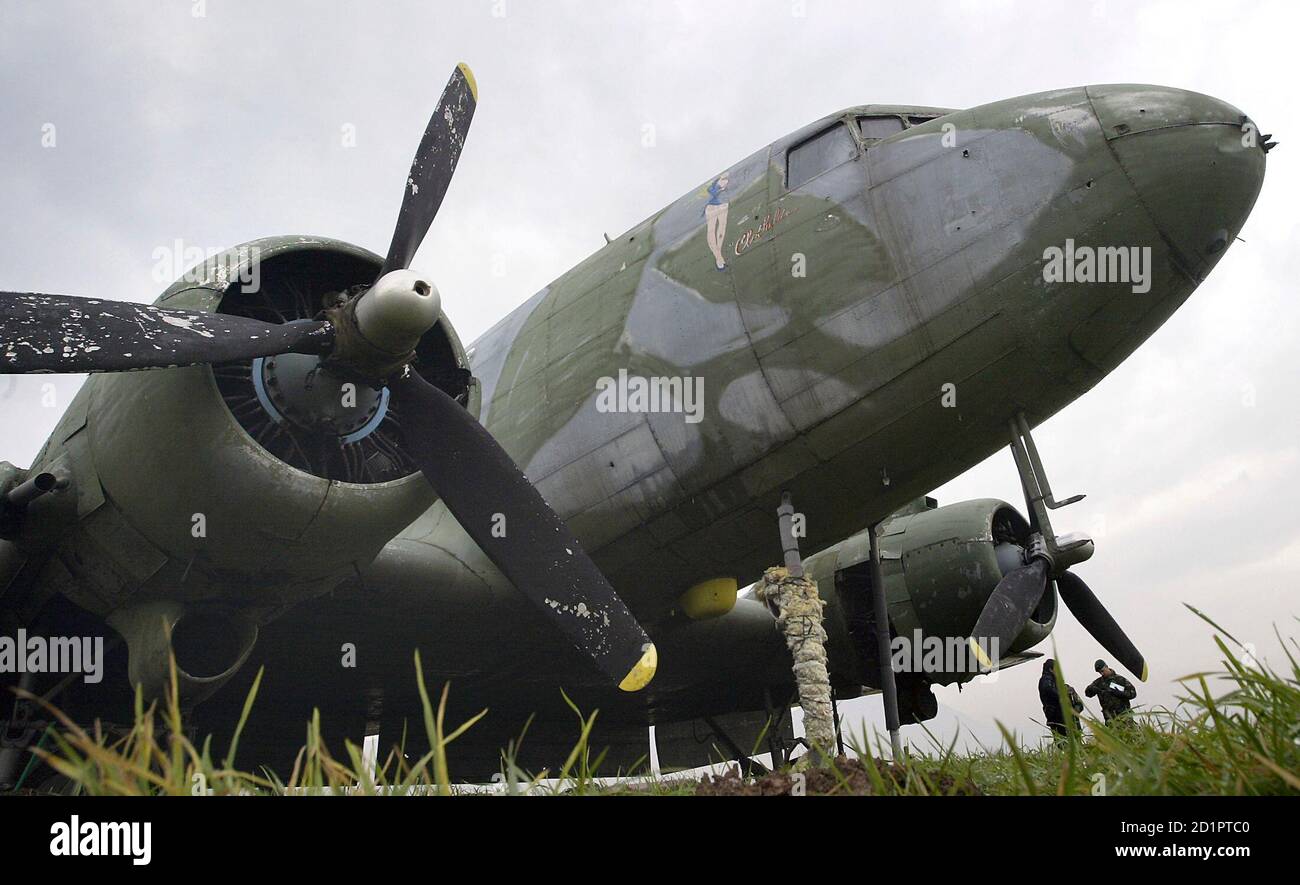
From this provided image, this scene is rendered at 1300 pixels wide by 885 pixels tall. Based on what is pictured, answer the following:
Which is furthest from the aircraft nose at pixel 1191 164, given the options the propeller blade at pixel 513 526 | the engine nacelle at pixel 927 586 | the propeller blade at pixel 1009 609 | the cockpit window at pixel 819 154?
the propeller blade at pixel 513 526

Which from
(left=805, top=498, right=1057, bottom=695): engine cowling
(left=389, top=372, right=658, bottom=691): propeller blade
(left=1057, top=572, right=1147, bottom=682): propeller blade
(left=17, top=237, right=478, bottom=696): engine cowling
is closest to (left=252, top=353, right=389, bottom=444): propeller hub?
(left=17, top=237, right=478, bottom=696): engine cowling

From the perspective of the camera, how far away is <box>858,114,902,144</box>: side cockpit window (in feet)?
25.8

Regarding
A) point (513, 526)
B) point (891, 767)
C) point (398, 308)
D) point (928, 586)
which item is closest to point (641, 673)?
point (513, 526)

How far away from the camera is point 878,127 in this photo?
795 cm

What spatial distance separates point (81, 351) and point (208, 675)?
2.60 m

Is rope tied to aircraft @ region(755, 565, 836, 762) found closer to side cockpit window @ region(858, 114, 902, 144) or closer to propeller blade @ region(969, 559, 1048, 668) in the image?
propeller blade @ region(969, 559, 1048, 668)

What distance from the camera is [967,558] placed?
10.4 meters

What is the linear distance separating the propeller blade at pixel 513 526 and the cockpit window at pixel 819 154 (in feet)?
11.7

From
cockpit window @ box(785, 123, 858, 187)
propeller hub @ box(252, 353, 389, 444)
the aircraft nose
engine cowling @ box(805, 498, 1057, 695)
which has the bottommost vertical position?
engine cowling @ box(805, 498, 1057, 695)

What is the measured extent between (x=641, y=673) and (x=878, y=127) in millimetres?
5016

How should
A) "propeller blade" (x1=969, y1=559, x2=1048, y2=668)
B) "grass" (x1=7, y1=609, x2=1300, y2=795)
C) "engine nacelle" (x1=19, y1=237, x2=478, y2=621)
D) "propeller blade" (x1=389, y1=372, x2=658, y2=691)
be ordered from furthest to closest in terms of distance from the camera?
"propeller blade" (x1=969, y1=559, x2=1048, y2=668), "propeller blade" (x1=389, y1=372, x2=658, y2=691), "engine nacelle" (x1=19, y1=237, x2=478, y2=621), "grass" (x1=7, y1=609, x2=1300, y2=795)

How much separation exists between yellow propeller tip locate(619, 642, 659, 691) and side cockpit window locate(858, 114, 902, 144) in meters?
4.63

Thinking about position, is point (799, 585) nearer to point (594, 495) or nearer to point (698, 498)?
point (698, 498)
